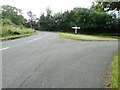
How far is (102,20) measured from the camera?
6844 centimetres

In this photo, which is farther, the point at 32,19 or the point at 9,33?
the point at 32,19

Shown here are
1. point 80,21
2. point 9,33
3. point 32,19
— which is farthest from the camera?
point 32,19

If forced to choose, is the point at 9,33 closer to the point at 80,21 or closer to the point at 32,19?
the point at 80,21

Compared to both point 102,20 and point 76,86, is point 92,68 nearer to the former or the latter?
point 76,86

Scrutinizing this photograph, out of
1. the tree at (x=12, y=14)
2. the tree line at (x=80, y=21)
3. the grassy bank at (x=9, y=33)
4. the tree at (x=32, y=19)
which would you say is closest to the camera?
the grassy bank at (x=9, y=33)

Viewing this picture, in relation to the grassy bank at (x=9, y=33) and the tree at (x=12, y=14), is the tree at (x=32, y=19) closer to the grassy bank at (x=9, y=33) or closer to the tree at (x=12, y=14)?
the tree at (x=12, y=14)

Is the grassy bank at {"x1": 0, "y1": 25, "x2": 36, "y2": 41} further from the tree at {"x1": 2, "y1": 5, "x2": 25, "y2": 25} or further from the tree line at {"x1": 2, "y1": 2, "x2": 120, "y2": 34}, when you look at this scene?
the tree at {"x1": 2, "y1": 5, "x2": 25, "y2": 25}

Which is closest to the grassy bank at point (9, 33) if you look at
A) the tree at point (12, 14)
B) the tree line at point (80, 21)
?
the tree line at point (80, 21)

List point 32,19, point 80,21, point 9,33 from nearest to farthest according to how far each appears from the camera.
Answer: point 9,33
point 80,21
point 32,19

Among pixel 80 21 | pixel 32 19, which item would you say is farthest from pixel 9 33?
pixel 32 19

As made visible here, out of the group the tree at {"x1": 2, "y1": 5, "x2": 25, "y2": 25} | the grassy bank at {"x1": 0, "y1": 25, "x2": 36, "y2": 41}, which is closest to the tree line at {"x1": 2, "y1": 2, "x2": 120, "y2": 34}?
the tree at {"x1": 2, "y1": 5, "x2": 25, "y2": 25}

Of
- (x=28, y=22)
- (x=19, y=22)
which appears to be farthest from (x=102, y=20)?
(x=28, y=22)

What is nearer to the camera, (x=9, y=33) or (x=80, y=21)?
(x=9, y=33)

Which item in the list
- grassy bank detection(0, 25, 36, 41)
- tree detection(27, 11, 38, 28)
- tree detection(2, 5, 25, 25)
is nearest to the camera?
grassy bank detection(0, 25, 36, 41)
